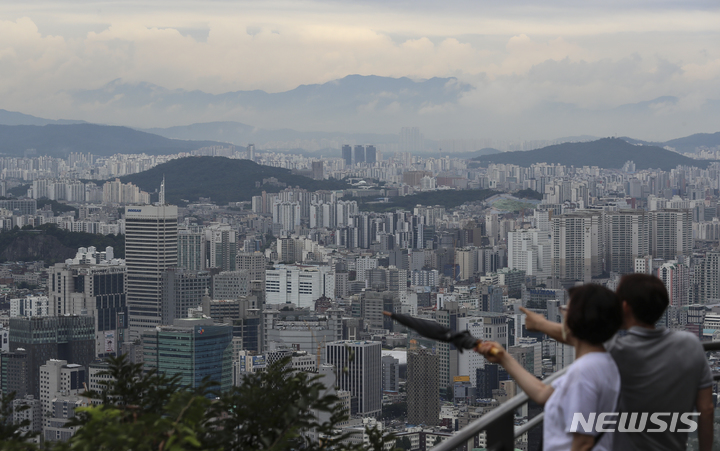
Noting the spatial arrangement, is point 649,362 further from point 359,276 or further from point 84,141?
point 84,141

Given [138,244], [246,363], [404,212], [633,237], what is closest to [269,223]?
[404,212]

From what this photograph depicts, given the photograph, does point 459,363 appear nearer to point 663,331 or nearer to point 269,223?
point 663,331

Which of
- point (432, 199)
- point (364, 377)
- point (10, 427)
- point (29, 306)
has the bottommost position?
point (364, 377)

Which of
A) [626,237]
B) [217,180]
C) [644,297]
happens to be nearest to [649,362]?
[644,297]

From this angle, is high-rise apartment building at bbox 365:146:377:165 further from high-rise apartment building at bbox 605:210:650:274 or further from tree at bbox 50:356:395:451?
tree at bbox 50:356:395:451

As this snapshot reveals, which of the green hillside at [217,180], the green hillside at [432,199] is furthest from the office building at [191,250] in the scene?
the green hillside at [432,199]

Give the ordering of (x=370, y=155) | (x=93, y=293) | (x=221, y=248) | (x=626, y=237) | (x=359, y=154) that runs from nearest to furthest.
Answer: (x=93, y=293) < (x=626, y=237) < (x=221, y=248) < (x=359, y=154) < (x=370, y=155)
